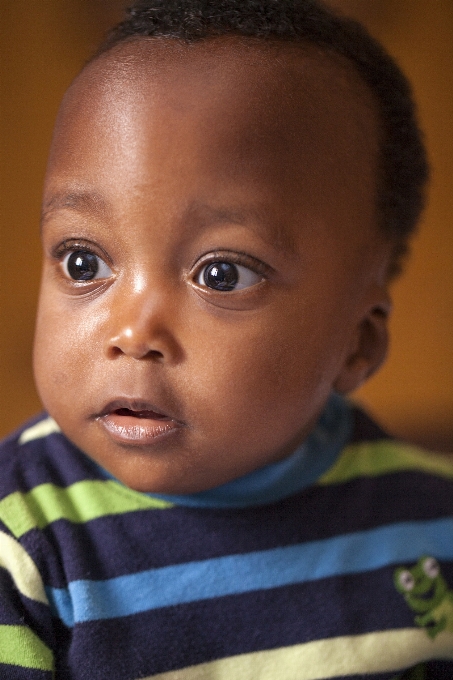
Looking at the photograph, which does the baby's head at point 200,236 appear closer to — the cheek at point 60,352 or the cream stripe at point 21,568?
the cheek at point 60,352

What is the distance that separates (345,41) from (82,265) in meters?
0.33

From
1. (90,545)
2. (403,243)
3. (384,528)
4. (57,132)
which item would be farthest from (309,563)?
(57,132)

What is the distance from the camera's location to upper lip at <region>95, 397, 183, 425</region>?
2.08ft

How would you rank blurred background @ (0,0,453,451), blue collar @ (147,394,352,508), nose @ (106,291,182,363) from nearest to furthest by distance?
nose @ (106,291,182,363)
blue collar @ (147,394,352,508)
blurred background @ (0,0,453,451)

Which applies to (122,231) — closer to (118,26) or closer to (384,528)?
(118,26)

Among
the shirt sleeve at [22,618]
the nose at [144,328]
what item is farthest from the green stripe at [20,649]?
the nose at [144,328]

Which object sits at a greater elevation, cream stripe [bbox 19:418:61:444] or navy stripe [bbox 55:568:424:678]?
cream stripe [bbox 19:418:61:444]

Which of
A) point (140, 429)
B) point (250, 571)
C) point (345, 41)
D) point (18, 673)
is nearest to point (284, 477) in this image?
point (250, 571)

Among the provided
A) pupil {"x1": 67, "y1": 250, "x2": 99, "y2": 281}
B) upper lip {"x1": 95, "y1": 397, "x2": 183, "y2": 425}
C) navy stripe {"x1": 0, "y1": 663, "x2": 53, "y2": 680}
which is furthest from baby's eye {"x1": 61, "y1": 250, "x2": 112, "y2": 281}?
navy stripe {"x1": 0, "y1": 663, "x2": 53, "y2": 680}

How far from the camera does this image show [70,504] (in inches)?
29.0

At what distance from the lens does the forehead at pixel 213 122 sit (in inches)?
24.5

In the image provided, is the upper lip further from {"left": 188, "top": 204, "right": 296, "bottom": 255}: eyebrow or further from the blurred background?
the blurred background

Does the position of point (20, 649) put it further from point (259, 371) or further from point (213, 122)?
point (213, 122)

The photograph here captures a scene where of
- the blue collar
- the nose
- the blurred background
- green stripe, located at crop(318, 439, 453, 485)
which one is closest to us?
the nose
